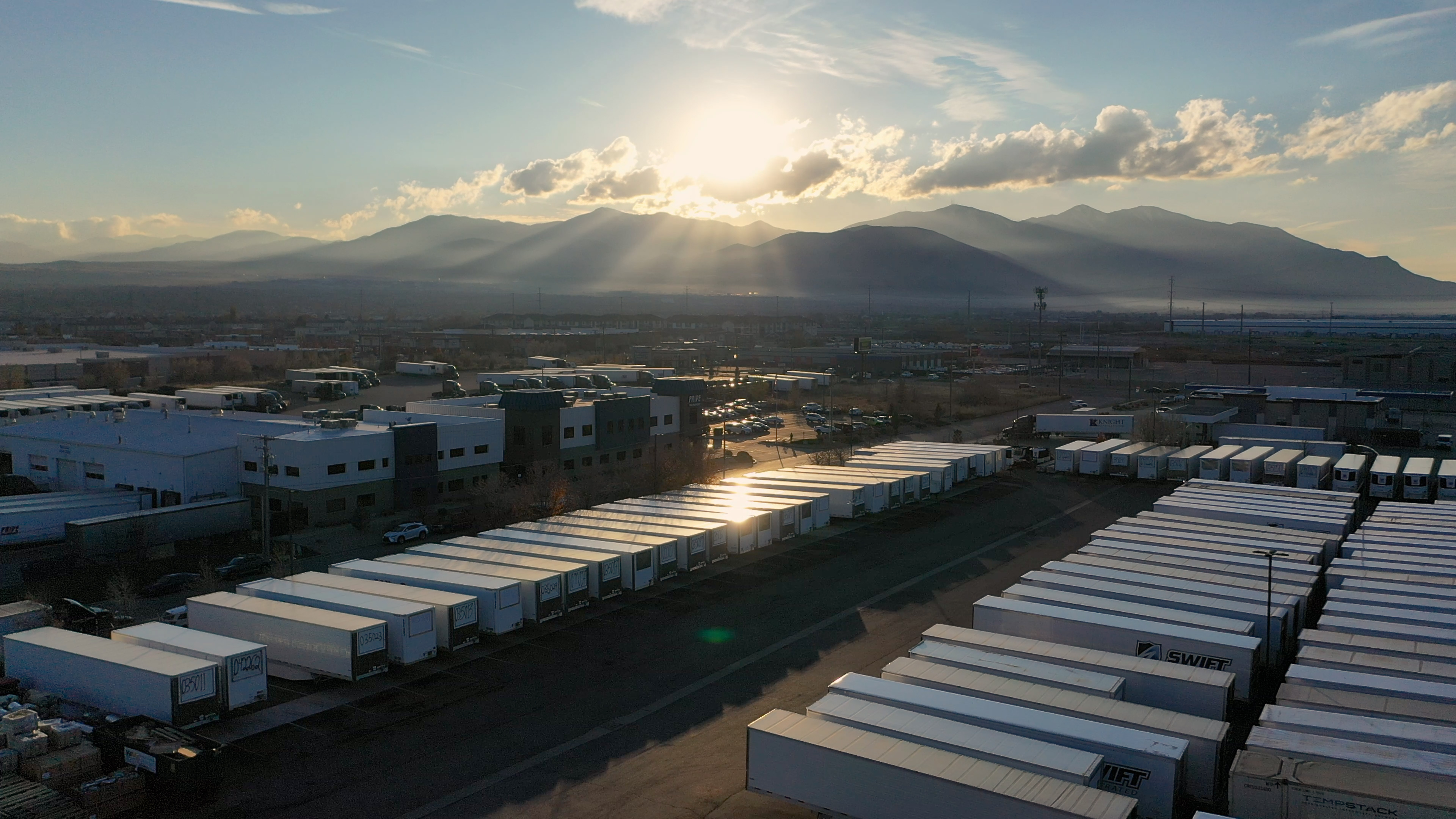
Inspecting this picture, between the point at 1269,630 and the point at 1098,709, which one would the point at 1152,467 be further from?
the point at 1098,709

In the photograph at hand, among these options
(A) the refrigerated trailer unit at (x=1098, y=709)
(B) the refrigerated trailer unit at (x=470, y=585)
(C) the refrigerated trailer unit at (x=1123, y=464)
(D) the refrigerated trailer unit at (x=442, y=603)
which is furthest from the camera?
(C) the refrigerated trailer unit at (x=1123, y=464)

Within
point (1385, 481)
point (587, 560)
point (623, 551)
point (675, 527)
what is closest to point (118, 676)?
point (587, 560)

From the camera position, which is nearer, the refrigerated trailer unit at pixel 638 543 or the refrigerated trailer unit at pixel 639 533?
the refrigerated trailer unit at pixel 638 543

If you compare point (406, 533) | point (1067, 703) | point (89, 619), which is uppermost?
point (1067, 703)

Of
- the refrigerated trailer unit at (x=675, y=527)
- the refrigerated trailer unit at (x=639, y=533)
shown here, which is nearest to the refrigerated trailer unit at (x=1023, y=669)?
the refrigerated trailer unit at (x=639, y=533)

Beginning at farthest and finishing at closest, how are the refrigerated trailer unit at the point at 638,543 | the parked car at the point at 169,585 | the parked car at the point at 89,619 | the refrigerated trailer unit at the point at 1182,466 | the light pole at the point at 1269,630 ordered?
the refrigerated trailer unit at the point at 1182,466
the refrigerated trailer unit at the point at 638,543
the parked car at the point at 169,585
the parked car at the point at 89,619
the light pole at the point at 1269,630

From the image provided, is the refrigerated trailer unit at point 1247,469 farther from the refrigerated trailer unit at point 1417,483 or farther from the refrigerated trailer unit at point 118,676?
the refrigerated trailer unit at point 118,676
